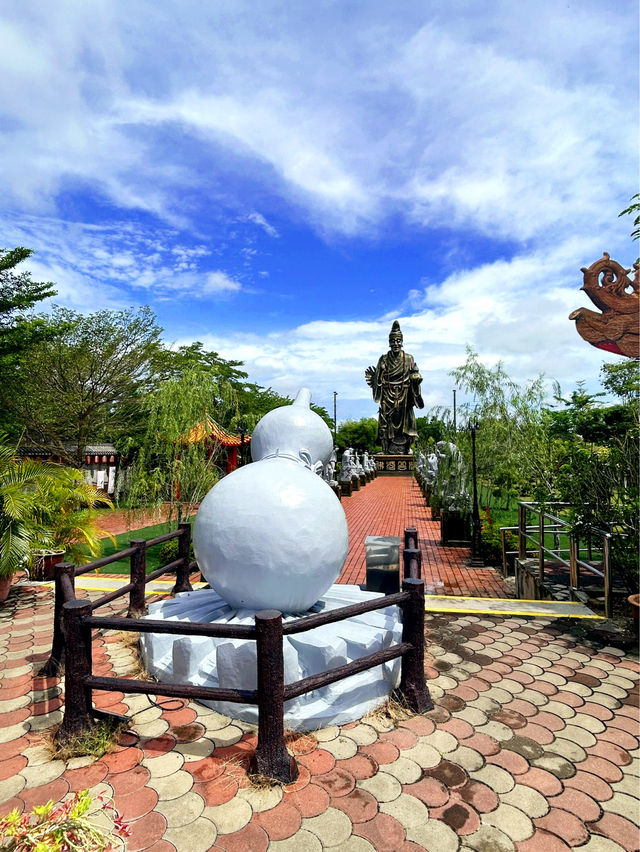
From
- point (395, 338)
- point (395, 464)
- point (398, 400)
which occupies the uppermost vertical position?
point (395, 338)

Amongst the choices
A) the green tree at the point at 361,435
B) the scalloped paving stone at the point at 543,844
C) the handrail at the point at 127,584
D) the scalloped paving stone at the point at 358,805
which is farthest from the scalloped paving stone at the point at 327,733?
the green tree at the point at 361,435

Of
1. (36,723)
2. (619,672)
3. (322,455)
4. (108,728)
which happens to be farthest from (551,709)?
(36,723)

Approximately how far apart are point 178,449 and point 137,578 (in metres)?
4.55

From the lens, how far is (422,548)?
10.5 m

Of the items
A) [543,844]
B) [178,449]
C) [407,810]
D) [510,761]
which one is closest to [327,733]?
[407,810]

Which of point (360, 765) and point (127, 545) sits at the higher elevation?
point (360, 765)

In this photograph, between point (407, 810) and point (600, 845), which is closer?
point (600, 845)

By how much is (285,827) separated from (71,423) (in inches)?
784

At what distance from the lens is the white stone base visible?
3.13m

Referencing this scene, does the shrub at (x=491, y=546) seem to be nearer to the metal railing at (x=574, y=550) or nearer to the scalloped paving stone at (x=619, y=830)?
the metal railing at (x=574, y=550)

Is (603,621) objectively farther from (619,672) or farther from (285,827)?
(285,827)

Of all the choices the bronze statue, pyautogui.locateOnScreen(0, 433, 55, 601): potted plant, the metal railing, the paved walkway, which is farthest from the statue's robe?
the paved walkway

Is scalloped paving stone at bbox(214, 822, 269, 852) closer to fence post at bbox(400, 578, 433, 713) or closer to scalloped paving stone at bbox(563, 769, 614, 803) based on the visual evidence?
fence post at bbox(400, 578, 433, 713)

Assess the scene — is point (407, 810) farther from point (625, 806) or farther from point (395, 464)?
point (395, 464)
